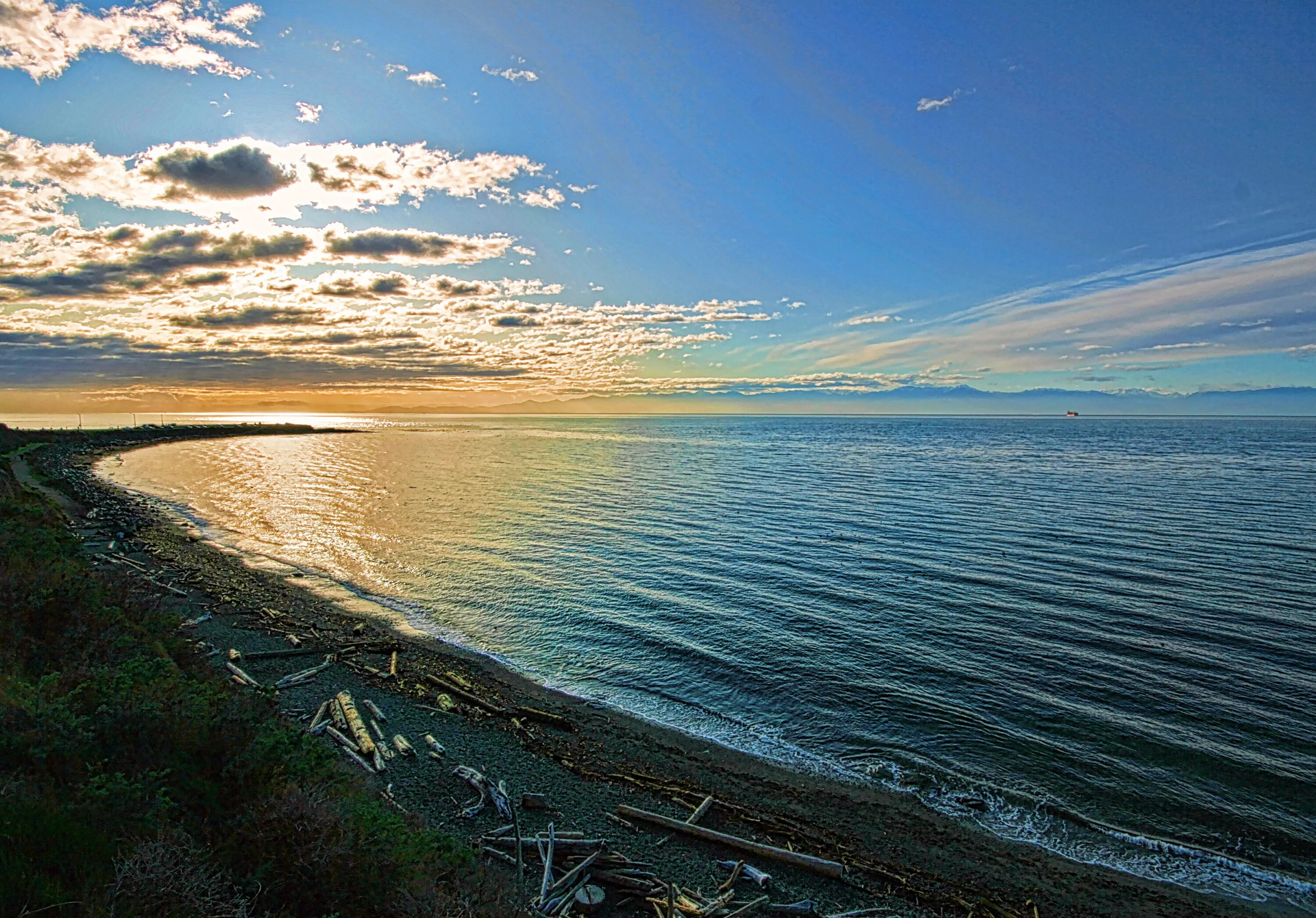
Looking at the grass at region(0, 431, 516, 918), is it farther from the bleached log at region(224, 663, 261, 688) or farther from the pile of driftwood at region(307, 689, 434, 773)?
the bleached log at region(224, 663, 261, 688)

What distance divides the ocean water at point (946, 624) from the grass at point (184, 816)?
36.1 feet

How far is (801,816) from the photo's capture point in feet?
46.2

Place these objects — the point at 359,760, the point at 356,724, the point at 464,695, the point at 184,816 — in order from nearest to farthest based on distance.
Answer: the point at 184,816
the point at 359,760
the point at 356,724
the point at 464,695

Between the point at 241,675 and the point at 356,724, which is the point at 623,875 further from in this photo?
the point at 241,675

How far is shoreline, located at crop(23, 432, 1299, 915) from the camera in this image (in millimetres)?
11812

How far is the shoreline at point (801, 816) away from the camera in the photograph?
11812 mm

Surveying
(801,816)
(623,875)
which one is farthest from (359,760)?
(801,816)

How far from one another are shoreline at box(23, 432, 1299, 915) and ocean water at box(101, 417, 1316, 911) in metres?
0.64

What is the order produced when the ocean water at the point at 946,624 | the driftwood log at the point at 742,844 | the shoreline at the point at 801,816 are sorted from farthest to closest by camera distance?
the ocean water at the point at 946,624
the driftwood log at the point at 742,844
the shoreline at the point at 801,816

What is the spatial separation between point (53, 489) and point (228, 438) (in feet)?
454

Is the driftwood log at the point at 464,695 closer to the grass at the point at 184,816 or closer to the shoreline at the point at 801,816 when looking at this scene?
the shoreline at the point at 801,816

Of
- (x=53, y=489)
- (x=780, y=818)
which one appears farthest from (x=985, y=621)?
(x=53, y=489)

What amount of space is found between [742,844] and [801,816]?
2.11 metres

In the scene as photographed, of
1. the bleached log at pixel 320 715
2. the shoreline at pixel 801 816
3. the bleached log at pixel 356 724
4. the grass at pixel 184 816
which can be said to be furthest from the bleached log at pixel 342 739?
the grass at pixel 184 816
